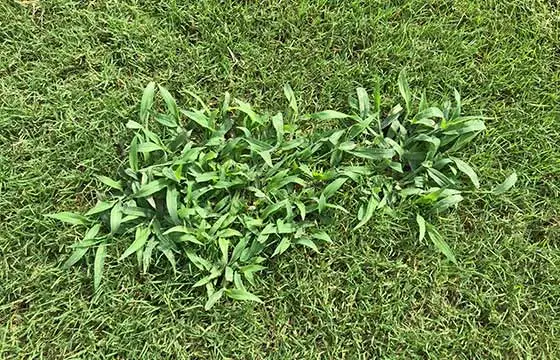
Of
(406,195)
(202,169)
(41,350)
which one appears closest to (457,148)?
(406,195)

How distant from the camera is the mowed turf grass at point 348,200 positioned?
2.43m

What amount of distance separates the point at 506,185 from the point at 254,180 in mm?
1044

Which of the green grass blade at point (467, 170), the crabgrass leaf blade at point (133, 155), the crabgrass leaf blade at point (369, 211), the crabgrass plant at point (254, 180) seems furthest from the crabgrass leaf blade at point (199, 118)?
the green grass blade at point (467, 170)

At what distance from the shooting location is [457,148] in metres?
2.61

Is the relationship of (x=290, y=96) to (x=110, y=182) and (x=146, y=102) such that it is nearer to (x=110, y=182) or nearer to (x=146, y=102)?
(x=146, y=102)

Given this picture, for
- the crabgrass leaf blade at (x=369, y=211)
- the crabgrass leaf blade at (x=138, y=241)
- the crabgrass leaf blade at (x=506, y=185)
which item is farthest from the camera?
the crabgrass leaf blade at (x=506, y=185)

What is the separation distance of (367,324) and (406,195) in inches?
21.2

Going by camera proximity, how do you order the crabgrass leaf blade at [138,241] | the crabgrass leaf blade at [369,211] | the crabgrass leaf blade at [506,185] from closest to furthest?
the crabgrass leaf blade at [138,241]
the crabgrass leaf blade at [369,211]
the crabgrass leaf blade at [506,185]

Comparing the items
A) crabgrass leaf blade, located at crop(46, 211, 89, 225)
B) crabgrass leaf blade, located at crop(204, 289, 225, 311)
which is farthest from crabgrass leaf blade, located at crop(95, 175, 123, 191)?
crabgrass leaf blade, located at crop(204, 289, 225, 311)

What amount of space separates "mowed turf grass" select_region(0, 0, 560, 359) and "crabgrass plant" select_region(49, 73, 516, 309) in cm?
8

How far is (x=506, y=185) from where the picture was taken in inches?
102

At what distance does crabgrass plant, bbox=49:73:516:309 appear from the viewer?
2430mm

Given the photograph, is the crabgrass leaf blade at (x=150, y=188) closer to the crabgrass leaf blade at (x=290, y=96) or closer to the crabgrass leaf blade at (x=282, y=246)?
the crabgrass leaf blade at (x=282, y=246)

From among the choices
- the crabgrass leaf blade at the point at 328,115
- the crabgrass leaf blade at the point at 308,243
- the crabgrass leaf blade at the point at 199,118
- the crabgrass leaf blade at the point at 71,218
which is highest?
the crabgrass leaf blade at the point at 199,118
